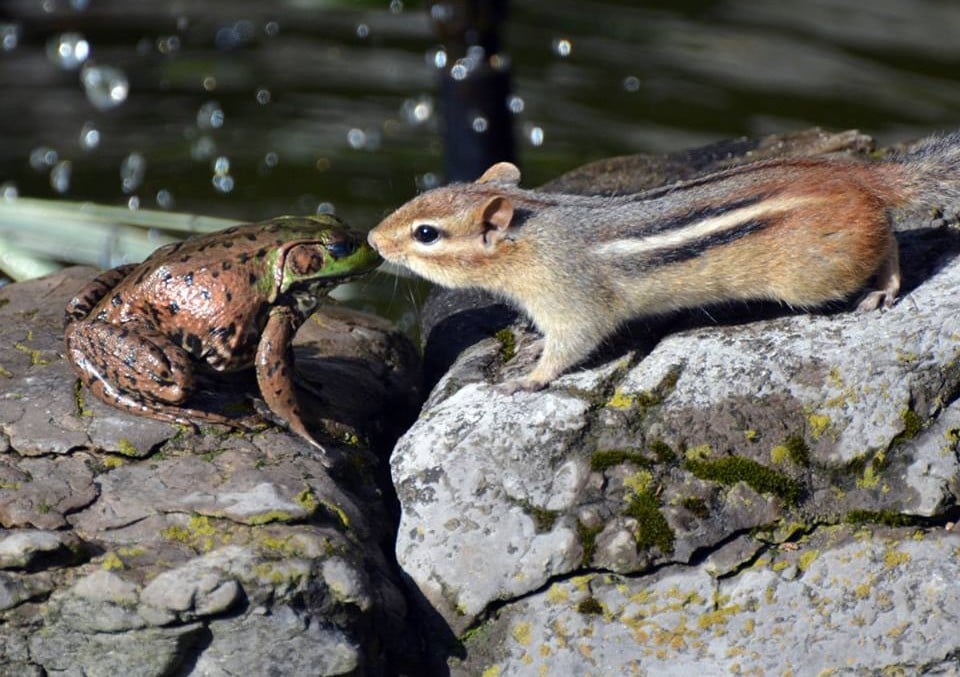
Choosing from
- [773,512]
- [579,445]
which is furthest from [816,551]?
[579,445]

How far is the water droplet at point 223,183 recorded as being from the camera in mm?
11336

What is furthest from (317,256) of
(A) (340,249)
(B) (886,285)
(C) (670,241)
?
(B) (886,285)

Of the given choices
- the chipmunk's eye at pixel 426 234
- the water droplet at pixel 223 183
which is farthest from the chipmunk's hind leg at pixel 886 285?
the water droplet at pixel 223 183

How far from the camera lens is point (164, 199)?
36.7 ft

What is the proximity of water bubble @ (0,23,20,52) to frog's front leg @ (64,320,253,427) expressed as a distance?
8638 millimetres

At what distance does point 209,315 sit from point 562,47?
8.36 meters

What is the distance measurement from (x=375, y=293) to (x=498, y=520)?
4.07 metres

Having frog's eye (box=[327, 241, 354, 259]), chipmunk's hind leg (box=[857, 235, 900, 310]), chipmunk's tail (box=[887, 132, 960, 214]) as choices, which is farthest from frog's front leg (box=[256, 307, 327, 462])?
chipmunk's tail (box=[887, 132, 960, 214])

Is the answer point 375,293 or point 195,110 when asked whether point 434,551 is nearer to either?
point 375,293

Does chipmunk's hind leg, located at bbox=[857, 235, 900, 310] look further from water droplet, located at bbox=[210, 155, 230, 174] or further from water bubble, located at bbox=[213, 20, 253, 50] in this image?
water bubble, located at bbox=[213, 20, 253, 50]

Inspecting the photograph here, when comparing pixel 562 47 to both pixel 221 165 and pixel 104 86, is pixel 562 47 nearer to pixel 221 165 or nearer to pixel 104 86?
pixel 221 165

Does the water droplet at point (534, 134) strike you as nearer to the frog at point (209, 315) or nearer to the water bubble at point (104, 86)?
the water bubble at point (104, 86)

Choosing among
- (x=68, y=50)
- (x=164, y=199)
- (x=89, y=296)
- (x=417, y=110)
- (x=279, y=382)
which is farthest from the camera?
(x=68, y=50)

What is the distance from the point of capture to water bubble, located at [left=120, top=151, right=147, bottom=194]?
1145 centimetres
